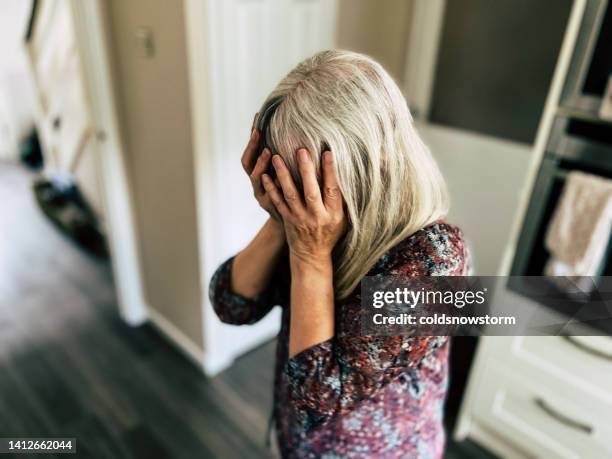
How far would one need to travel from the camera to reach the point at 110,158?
1784 millimetres

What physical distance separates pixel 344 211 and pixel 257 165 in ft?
0.45

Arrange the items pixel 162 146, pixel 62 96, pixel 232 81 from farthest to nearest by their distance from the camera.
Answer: pixel 62 96
pixel 162 146
pixel 232 81

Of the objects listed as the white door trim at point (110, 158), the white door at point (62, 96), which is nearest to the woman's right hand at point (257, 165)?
the white door trim at point (110, 158)

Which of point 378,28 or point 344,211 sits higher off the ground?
point 378,28

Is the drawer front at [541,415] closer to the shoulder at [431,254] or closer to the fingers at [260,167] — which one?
the shoulder at [431,254]

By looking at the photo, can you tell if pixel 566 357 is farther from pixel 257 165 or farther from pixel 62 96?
pixel 62 96

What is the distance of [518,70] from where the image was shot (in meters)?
1.67

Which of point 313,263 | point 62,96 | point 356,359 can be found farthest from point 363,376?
point 62,96

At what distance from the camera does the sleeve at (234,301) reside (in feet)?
2.75

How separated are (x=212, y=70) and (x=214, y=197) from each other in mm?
435

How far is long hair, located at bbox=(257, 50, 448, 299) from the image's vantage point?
558mm

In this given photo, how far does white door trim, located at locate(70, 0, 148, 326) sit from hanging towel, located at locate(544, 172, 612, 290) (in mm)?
1588

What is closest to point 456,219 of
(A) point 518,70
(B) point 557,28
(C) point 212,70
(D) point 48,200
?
(A) point 518,70

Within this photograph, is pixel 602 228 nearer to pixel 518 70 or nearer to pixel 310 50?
pixel 518 70
